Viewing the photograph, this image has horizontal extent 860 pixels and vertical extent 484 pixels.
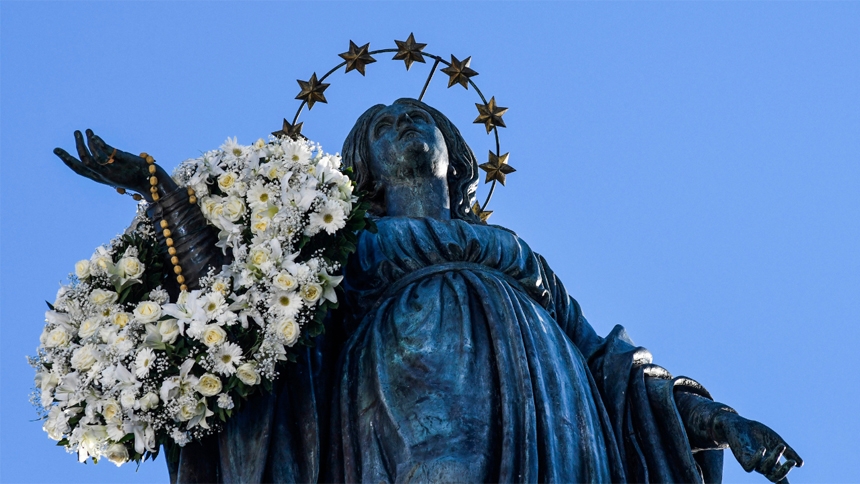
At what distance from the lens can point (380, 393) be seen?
1003cm

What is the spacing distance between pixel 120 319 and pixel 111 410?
0.56m

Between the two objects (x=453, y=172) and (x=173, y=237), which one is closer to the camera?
(x=173, y=237)

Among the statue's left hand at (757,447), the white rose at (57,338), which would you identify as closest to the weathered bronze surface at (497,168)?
the statue's left hand at (757,447)

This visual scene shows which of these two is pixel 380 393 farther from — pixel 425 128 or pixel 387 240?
pixel 425 128

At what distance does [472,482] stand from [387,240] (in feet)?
6.58

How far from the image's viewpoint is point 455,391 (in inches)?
390

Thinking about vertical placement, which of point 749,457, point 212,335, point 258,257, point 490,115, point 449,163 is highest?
point 490,115

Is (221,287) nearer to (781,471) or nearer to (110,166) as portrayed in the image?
(110,166)

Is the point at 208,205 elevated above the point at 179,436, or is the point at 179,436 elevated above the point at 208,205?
the point at 208,205

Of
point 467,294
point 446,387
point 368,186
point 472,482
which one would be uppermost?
point 368,186

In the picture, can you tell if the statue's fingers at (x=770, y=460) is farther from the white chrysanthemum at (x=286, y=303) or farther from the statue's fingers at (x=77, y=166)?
the statue's fingers at (x=77, y=166)

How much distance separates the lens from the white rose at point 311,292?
992cm

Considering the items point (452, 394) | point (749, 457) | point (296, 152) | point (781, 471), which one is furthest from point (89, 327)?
point (781, 471)

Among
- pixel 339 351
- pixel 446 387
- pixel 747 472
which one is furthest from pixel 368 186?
pixel 747 472
